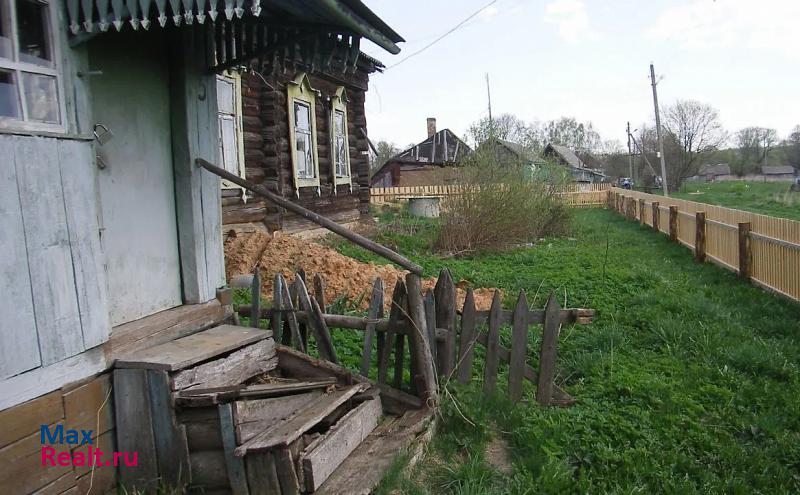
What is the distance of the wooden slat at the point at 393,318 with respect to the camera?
4086mm

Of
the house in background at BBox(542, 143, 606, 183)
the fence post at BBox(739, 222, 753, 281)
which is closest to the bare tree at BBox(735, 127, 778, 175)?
the house in background at BBox(542, 143, 606, 183)

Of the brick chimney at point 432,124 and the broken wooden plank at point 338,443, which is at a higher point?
the brick chimney at point 432,124

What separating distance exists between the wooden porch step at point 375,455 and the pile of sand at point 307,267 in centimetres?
345

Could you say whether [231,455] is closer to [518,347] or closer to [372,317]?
[372,317]

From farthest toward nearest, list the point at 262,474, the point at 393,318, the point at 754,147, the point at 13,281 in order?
the point at 754,147 → the point at 393,318 → the point at 262,474 → the point at 13,281

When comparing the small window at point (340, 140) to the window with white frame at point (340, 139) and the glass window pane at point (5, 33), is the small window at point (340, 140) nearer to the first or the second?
the window with white frame at point (340, 139)

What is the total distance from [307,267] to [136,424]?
5.01 m

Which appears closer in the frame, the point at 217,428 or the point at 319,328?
the point at 217,428

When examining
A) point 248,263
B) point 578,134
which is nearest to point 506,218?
point 248,263

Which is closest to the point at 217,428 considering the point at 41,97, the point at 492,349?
the point at 41,97

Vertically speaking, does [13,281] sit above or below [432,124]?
below

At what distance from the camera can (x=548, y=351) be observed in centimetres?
452

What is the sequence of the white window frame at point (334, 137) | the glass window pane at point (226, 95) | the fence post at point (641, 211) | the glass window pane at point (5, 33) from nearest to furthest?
the glass window pane at point (5, 33) < the glass window pane at point (226, 95) < the white window frame at point (334, 137) < the fence post at point (641, 211)

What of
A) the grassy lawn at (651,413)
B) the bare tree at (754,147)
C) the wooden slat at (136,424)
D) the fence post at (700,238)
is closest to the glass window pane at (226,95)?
the grassy lawn at (651,413)
